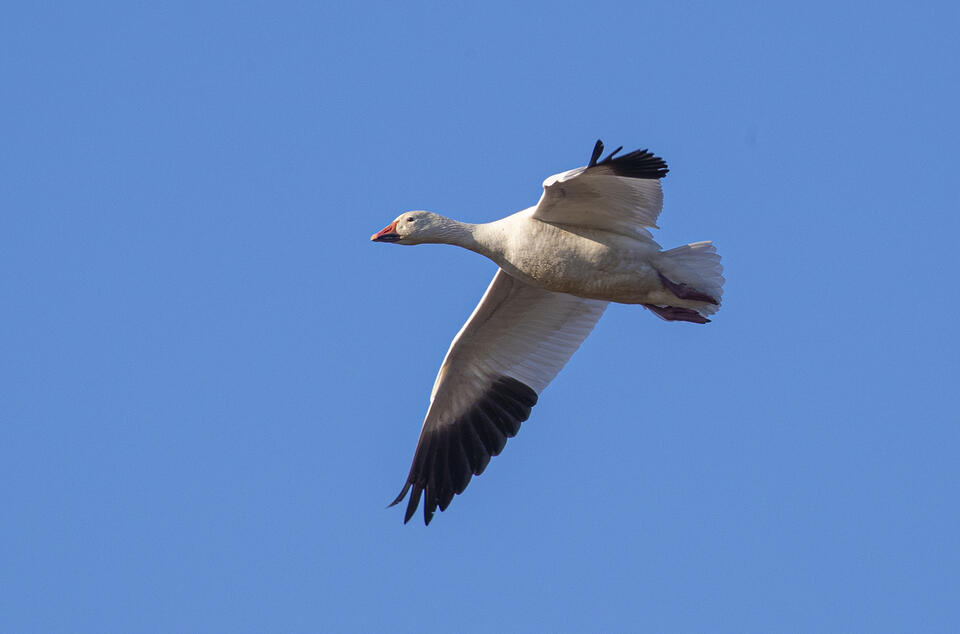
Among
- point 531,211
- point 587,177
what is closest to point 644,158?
point 587,177

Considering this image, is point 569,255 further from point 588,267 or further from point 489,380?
point 489,380

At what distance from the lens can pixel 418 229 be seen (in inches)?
380

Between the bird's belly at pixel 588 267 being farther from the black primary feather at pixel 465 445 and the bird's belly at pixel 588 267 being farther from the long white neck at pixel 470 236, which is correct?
the black primary feather at pixel 465 445

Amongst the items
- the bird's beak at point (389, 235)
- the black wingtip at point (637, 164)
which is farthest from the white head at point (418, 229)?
the black wingtip at point (637, 164)

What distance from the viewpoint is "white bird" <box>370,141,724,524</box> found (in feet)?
29.9

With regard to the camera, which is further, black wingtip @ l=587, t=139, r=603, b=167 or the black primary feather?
the black primary feather

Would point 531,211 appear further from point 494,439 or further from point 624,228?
point 494,439

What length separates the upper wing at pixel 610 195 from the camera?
8609 mm

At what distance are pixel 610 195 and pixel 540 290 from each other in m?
1.55

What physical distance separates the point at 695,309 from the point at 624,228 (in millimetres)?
808

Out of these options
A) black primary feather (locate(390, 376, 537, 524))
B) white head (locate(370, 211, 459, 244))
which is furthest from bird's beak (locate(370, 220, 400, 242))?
black primary feather (locate(390, 376, 537, 524))

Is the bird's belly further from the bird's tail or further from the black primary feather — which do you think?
the black primary feather

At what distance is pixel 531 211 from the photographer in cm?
927

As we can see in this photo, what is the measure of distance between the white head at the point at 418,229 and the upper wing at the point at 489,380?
103 cm
